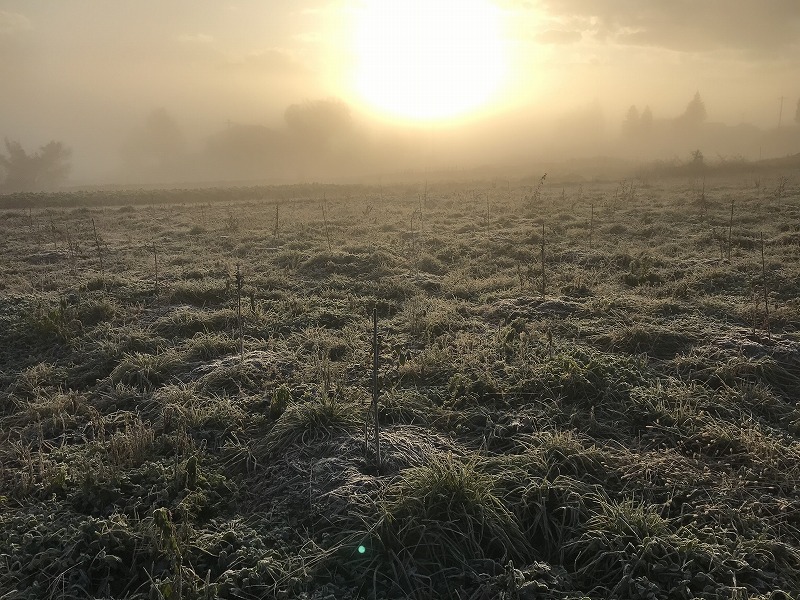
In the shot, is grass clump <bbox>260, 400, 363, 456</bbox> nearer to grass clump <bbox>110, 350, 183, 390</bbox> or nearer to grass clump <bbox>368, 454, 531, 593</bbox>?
grass clump <bbox>368, 454, 531, 593</bbox>

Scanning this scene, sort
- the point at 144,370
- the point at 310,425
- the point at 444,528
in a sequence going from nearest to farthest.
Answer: the point at 444,528 → the point at 310,425 → the point at 144,370

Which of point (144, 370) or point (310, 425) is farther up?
point (144, 370)

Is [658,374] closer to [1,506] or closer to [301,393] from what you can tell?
[301,393]

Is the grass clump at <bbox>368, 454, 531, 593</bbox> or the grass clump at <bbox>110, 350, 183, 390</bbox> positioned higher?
the grass clump at <bbox>110, 350, 183, 390</bbox>

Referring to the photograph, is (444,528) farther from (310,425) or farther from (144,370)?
(144,370)

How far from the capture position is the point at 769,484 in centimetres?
411

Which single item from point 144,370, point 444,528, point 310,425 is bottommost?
point 444,528

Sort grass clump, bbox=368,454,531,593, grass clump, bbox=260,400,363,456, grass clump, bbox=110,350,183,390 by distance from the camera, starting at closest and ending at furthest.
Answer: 1. grass clump, bbox=368,454,531,593
2. grass clump, bbox=260,400,363,456
3. grass clump, bbox=110,350,183,390

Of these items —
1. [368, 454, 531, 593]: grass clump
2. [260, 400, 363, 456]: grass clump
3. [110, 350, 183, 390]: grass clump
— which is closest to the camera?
[368, 454, 531, 593]: grass clump

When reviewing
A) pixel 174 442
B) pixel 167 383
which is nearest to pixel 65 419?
pixel 167 383

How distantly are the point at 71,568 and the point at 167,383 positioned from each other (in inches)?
124

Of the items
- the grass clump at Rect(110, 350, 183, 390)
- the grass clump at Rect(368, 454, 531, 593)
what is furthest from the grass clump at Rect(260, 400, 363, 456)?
the grass clump at Rect(110, 350, 183, 390)

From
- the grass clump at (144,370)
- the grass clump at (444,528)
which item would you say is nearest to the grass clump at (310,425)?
the grass clump at (444,528)

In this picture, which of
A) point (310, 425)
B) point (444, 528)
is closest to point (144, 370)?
point (310, 425)
